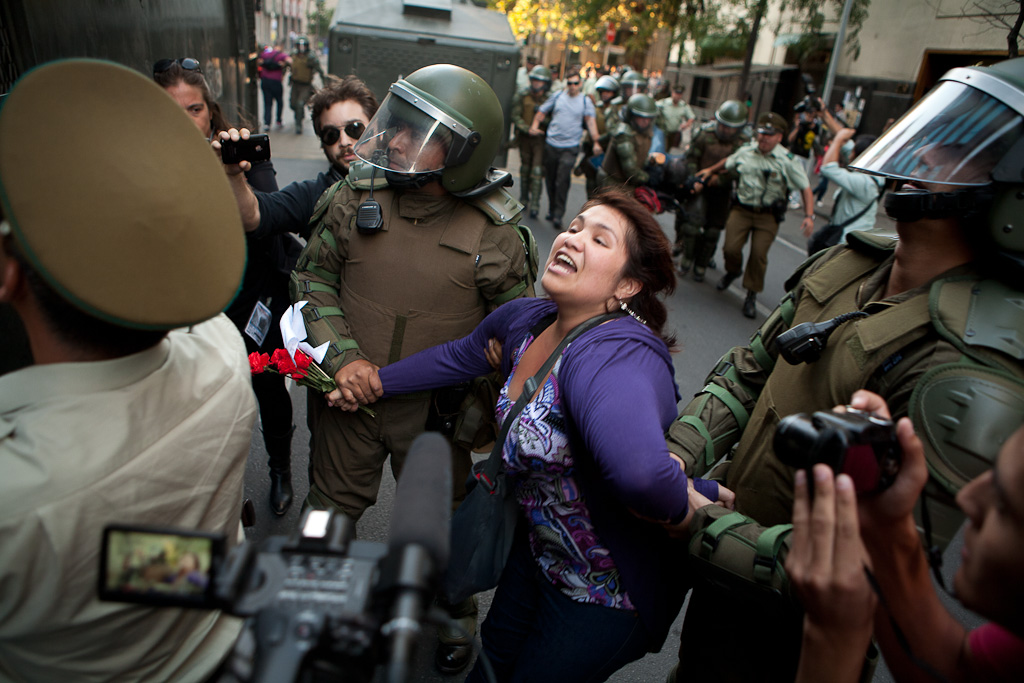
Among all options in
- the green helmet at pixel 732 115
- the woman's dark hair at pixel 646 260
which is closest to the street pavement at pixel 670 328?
the woman's dark hair at pixel 646 260

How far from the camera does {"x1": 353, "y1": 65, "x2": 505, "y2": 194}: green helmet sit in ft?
7.79

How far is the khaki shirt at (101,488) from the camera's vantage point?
3.10 feet

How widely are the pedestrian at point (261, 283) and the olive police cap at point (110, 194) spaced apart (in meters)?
2.23

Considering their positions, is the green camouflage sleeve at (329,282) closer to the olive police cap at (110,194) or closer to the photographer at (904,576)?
the olive police cap at (110,194)

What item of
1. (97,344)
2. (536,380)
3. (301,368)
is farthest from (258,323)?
(97,344)

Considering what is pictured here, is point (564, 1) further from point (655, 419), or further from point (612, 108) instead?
point (655, 419)

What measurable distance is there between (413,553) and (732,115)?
28.8ft

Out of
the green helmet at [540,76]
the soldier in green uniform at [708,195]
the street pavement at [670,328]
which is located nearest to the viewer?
the street pavement at [670,328]

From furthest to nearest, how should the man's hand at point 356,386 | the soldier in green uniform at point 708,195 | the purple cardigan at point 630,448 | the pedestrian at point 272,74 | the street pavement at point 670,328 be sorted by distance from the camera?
the pedestrian at point 272,74, the soldier in green uniform at point 708,195, the street pavement at point 670,328, the man's hand at point 356,386, the purple cardigan at point 630,448

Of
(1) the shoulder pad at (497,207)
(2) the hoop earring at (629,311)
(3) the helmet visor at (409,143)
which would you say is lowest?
(2) the hoop earring at (629,311)

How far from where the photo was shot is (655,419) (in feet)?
5.18

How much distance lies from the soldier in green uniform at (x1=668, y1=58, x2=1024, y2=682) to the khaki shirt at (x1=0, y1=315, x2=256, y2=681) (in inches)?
43.8

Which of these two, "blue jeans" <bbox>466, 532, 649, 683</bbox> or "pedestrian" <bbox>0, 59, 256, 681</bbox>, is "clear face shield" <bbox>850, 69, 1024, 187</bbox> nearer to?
"blue jeans" <bbox>466, 532, 649, 683</bbox>

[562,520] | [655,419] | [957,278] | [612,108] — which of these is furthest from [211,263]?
[612,108]
